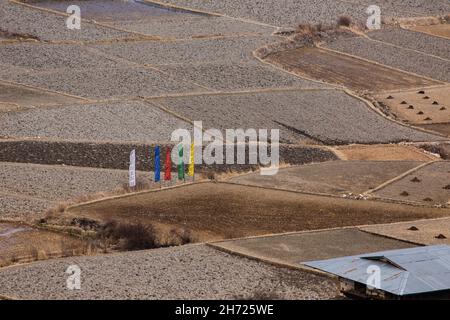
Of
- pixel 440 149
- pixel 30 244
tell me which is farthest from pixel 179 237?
pixel 440 149

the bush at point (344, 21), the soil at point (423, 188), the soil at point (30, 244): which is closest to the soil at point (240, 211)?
the soil at point (423, 188)

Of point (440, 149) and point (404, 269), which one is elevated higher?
point (404, 269)

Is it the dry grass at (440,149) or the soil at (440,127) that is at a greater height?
the dry grass at (440,149)

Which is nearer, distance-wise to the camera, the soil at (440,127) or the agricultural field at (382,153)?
the agricultural field at (382,153)

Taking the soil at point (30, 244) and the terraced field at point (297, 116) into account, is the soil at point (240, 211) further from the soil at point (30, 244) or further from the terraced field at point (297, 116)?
the terraced field at point (297, 116)

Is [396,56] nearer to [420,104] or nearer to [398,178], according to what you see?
[420,104]

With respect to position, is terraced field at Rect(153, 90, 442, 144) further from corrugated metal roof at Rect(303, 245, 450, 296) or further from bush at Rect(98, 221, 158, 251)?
corrugated metal roof at Rect(303, 245, 450, 296)

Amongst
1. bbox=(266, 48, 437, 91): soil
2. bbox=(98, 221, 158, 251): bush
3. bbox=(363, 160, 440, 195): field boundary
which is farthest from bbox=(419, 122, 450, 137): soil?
bbox=(98, 221, 158, 251): bush
